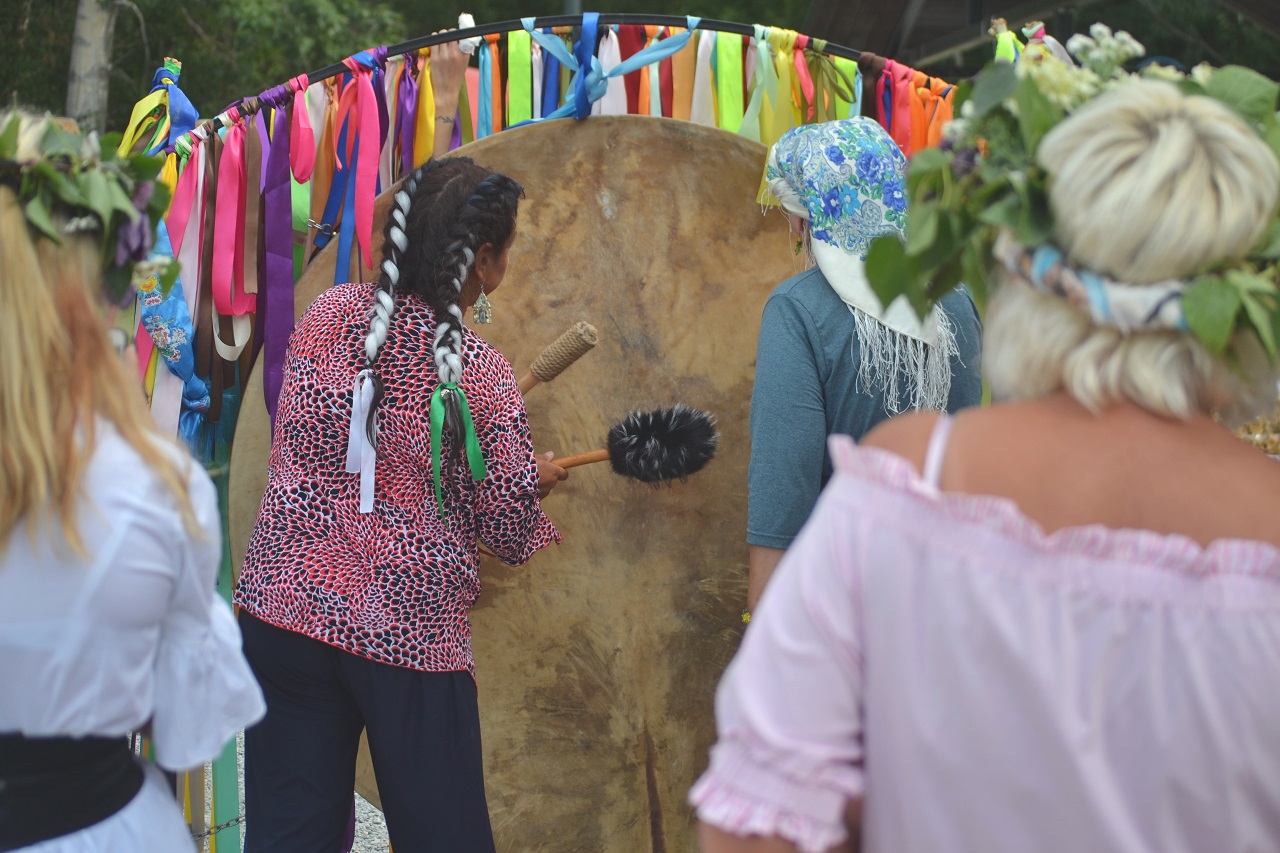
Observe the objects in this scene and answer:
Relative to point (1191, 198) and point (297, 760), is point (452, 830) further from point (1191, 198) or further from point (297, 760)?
point (1191, 198)

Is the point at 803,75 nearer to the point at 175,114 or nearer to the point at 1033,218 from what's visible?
the point at 175,114

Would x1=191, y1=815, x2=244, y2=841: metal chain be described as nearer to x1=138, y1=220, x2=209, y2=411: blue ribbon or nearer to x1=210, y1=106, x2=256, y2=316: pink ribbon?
x1=138, y1=220, x2=209, y2=411: blue ribbon

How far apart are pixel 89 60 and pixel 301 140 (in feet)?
23.1

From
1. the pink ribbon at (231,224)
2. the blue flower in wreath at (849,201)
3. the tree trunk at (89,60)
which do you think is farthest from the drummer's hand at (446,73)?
the tree trunk at (89,60)

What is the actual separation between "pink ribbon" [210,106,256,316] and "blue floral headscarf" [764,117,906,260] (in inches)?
53.1

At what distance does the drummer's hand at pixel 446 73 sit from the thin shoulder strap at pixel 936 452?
2.22 m

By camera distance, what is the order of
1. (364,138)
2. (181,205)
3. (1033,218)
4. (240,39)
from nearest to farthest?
(1033,218) < (181,205) < (364,138) < (240,39)

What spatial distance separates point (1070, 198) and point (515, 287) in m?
1.92

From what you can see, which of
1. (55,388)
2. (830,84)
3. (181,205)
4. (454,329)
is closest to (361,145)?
(181,205)

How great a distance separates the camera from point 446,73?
3.14 m

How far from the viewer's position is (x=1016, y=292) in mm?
1266

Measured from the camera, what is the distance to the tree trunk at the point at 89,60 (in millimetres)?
8945

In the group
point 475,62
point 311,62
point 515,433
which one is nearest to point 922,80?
point 475,62

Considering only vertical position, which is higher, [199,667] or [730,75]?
[730,75]
